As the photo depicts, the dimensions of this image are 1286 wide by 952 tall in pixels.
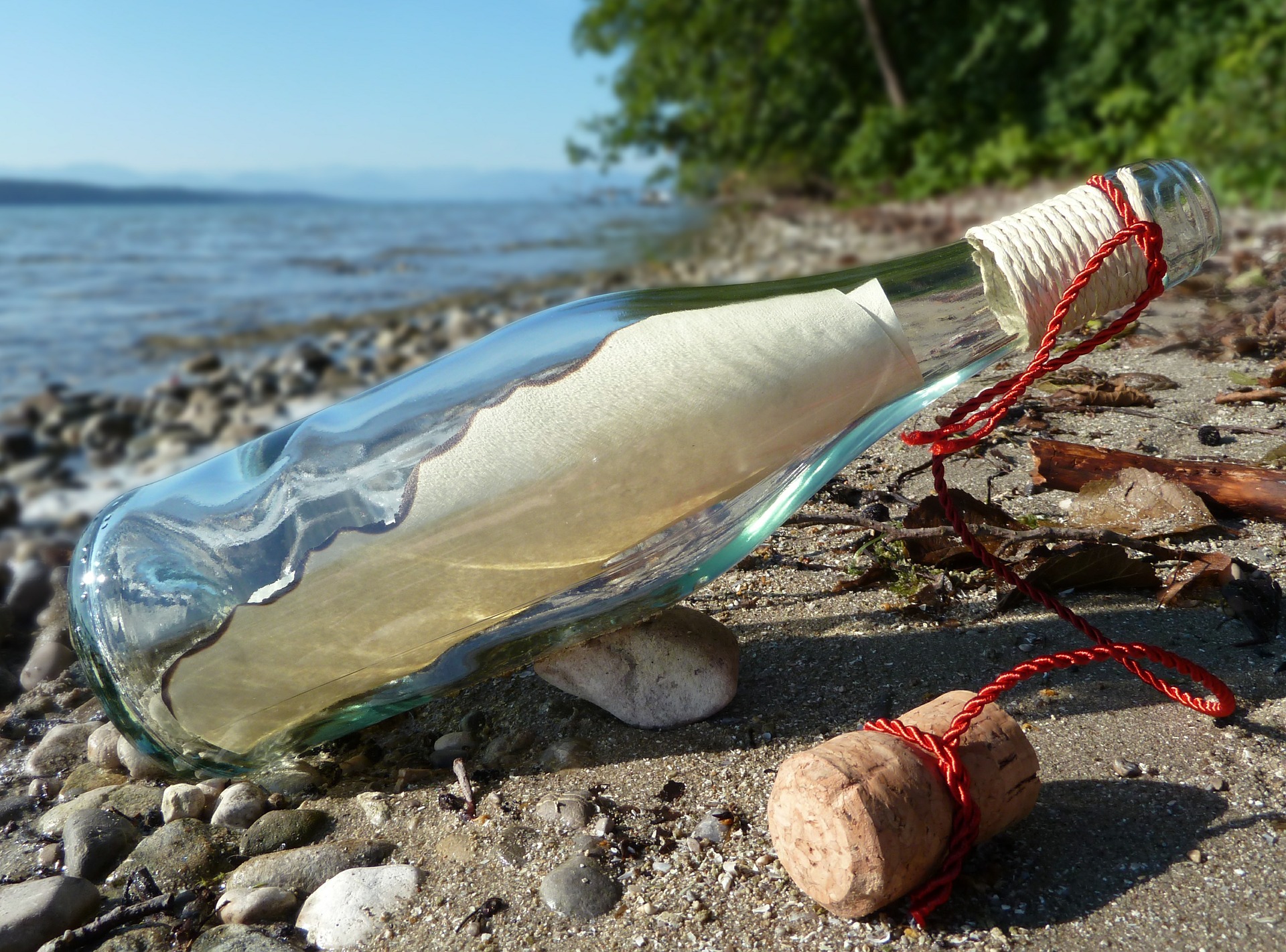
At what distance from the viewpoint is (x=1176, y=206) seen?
149cm

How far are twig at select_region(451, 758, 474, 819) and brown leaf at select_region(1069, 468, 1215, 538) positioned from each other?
54.1 inches

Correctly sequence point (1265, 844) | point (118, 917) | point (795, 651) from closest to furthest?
point (1265, 844), point (118, 917), point (795, 651)

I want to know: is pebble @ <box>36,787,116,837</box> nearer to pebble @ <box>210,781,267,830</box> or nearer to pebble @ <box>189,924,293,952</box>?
pebble @ <box>210,781,267,830</box>

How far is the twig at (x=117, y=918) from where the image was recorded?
4.43ft

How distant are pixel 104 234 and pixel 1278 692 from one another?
2188 cm

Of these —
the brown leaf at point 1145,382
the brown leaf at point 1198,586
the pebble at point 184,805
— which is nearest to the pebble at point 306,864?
the pebble at point 184,805

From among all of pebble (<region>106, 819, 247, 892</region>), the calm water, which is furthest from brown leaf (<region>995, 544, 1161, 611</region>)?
the calm water

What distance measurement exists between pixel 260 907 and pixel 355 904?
0.49 ft

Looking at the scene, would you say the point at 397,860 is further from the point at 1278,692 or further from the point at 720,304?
the point at 1278,692

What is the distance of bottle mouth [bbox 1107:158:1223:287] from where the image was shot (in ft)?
4.83

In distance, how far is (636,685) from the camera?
1.62 meters

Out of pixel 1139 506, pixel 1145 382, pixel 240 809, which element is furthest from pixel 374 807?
pixel 1145 382

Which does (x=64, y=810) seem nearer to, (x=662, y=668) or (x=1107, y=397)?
(x=662, y=668)

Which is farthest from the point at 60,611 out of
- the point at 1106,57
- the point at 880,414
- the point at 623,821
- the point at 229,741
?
the point at 1106,57
